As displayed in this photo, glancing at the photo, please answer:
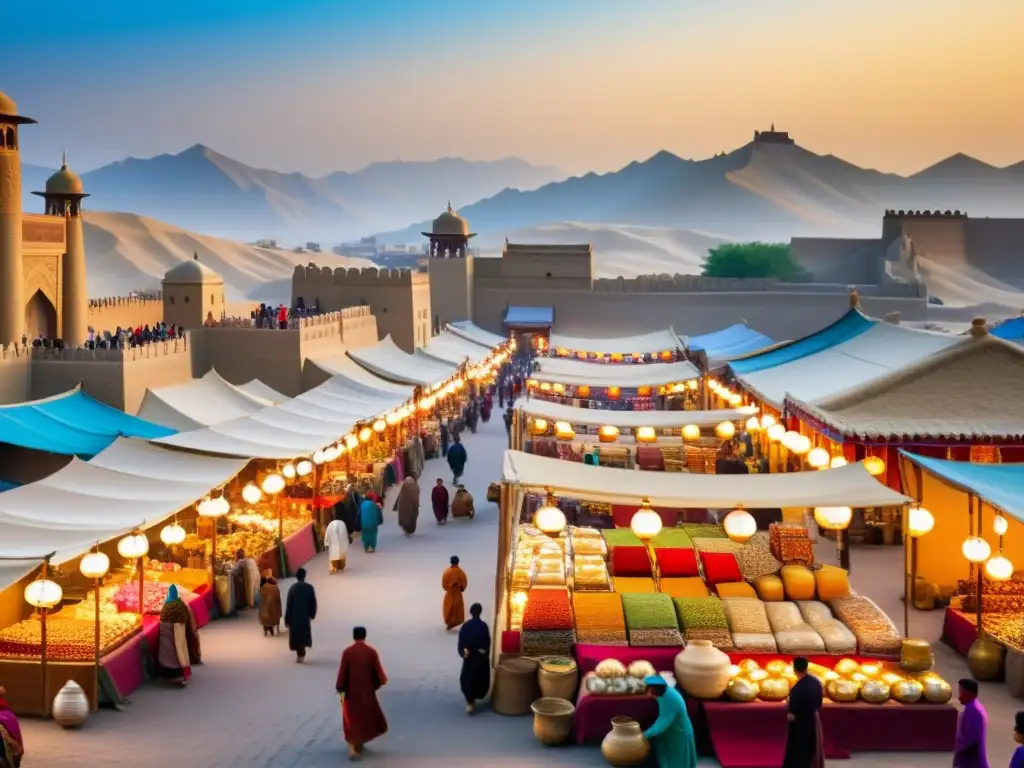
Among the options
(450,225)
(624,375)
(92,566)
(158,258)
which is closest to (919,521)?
(92,566)

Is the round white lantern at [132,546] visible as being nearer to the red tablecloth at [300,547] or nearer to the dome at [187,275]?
the red tablecloth at [300,547]

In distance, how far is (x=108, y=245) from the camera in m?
112

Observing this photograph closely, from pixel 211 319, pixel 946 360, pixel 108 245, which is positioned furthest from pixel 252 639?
pixel 108 245

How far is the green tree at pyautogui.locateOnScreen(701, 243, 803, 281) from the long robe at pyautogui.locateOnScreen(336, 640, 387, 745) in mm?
54367

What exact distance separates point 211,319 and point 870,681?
836 inches

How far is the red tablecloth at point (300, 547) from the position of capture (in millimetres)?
13391

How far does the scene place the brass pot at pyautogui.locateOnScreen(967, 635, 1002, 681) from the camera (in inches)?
347

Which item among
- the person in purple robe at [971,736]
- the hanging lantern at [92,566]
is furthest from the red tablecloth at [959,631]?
the hanging lantern at [92,566]

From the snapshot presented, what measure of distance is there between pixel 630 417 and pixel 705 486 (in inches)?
260

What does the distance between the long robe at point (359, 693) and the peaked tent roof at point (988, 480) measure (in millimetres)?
4882

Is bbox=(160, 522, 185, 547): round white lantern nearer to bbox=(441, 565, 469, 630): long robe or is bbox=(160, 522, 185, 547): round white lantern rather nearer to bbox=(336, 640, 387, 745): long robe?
bbox=(441, 565, 469, 630): long robe

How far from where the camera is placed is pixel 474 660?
8.45m

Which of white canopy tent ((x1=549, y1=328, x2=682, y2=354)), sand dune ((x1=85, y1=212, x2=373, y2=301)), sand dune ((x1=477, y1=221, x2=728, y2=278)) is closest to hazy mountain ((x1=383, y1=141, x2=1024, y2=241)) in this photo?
sand dune ((x1=477, y1=221, x2=728, y2=278))

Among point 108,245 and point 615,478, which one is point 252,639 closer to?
point 615,478
